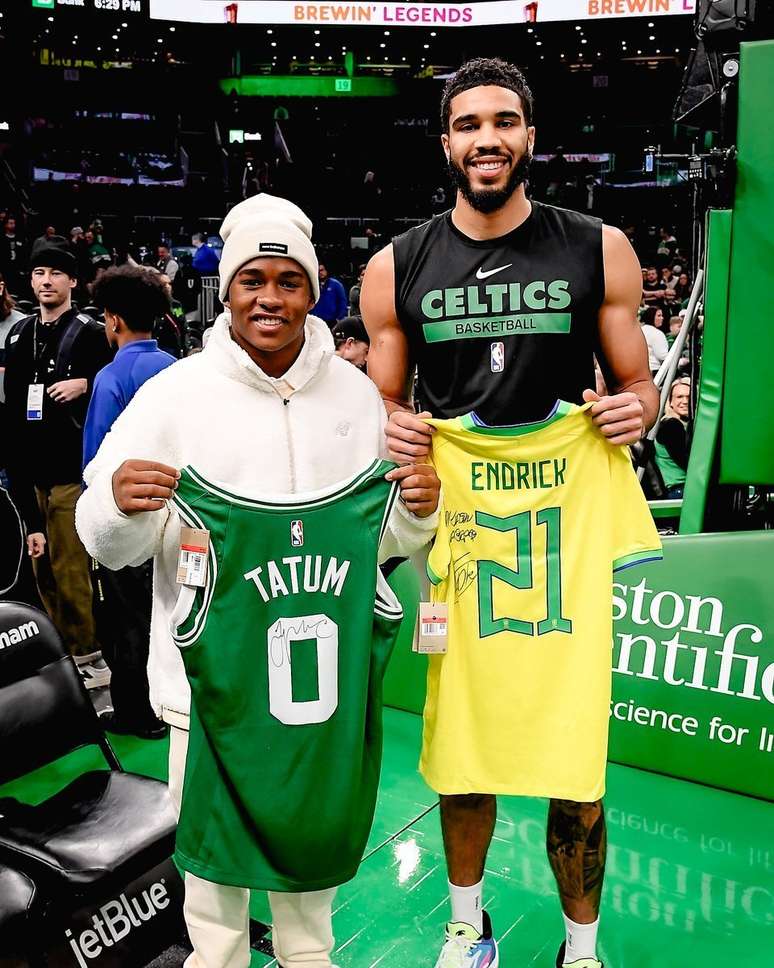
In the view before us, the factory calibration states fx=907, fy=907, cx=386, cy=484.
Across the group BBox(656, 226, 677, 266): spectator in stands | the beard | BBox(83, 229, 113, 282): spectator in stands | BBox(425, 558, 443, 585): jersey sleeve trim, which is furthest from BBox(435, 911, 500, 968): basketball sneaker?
BBox(656, 226, 677, 266): spectator in stands

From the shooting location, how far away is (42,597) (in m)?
4.29

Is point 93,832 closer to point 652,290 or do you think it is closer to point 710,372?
point 710,372

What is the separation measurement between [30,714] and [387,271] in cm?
150

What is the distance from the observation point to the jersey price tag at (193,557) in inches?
64.7

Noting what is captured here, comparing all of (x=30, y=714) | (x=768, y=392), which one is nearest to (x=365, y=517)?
(x=30, y=714)

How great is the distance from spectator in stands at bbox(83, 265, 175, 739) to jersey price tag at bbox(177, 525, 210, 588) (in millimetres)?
1886

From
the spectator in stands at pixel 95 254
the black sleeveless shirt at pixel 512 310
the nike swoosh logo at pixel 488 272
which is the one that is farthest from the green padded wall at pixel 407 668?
the spectator in stands at pixel 95 254

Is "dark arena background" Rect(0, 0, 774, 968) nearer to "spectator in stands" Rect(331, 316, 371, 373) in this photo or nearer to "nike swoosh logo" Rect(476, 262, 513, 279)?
"nike swoosh logo" Rect(476, 262, 513, 279)

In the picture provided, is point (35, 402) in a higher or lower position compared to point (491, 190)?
lower

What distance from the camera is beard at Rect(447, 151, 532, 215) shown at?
2.01 meters

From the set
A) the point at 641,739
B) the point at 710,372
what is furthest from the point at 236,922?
the point at 710,372

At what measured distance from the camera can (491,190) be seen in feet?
6.57

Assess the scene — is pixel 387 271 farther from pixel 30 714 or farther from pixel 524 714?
pixel 30 714

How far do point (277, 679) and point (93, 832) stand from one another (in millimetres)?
788
